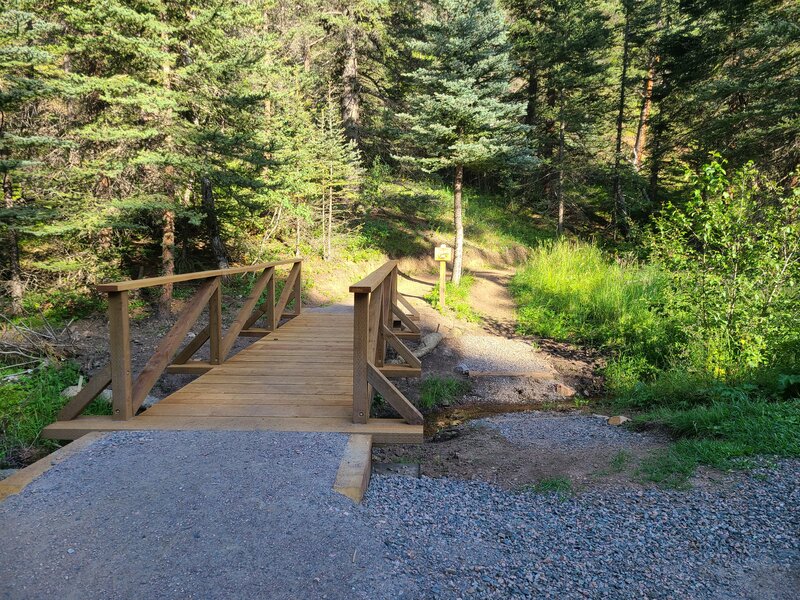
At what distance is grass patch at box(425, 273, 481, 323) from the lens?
10.5 meters

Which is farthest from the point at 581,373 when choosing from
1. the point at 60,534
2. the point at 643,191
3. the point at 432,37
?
the point at 643,191

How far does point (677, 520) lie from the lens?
2.75 m

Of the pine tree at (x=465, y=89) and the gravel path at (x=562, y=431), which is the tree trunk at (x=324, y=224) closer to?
the pine tree at (x=465, y=89)

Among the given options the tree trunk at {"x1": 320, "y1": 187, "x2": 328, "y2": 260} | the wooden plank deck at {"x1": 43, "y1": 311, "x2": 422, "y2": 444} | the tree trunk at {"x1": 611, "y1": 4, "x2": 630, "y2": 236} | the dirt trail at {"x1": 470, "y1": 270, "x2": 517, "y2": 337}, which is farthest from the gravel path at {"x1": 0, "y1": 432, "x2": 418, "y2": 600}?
the tree trunk at {"x1": 611, "y1": 4, "x2": 630, "y2": 236}

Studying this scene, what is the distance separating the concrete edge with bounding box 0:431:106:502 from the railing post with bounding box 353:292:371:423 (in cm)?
192

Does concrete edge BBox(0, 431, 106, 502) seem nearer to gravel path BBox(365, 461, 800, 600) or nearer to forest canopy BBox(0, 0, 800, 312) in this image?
gravel path BBox(365, 461, 800, 600)

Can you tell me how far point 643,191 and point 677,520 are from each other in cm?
1712

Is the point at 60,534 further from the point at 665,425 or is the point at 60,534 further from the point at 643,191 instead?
the point at 643,191

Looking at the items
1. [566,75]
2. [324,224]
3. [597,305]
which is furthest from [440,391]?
[566,75]

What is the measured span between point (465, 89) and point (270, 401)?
31.2 ft

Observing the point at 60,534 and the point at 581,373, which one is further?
the point at 581,373

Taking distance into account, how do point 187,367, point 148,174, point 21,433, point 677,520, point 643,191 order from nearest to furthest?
point 677,520 → point 21,433 → point 187,367 → point 148,174 → point 643,191

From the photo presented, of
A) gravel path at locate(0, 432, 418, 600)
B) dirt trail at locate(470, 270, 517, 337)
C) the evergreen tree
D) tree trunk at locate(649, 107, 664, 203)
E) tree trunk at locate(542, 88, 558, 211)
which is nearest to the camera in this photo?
gravel path at locate(0, 432, 418, 600)

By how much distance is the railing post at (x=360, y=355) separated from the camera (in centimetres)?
366
